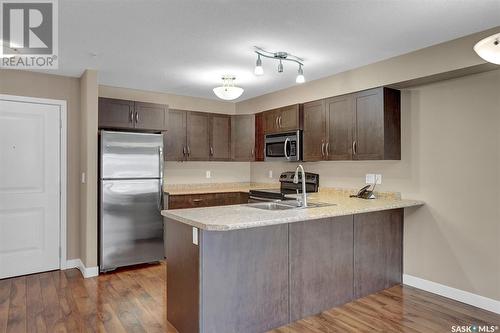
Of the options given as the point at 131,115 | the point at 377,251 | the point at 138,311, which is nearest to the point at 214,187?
the point at 131,115

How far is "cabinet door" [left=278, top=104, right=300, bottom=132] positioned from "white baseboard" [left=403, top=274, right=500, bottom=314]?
2222 mm

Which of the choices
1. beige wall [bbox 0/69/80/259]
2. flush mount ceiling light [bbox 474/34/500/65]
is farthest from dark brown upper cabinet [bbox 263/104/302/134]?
beige wall [bbox 0/69/80/259]

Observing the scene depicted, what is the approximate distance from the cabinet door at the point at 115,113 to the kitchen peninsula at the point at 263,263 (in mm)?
2125

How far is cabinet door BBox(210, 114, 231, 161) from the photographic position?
207 inches

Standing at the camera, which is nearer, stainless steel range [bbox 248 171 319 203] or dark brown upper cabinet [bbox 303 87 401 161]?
dark brown upper cabinet [bbox 303 87 401 161]

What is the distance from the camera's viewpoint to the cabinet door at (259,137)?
506cm

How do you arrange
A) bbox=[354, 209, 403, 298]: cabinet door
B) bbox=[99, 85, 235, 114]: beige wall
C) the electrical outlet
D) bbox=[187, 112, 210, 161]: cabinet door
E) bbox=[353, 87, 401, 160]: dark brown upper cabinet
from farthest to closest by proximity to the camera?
bbox=[187, 112, 210, 161]: cabinet door, bbox=[99, 85, 235, 114]: beige wall, the electrical outlet, bbox=[353, 87, 401, 160]: dark brown upper cabinet, bbox=[354, 209, 403, 298]: cabinet door

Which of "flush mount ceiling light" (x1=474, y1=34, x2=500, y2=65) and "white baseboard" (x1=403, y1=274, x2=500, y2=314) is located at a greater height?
"flush mount ceiling light" (x1=474, y1=34, x2=500, y2=65)

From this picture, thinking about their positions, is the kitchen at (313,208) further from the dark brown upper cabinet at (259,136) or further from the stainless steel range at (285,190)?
the dark brown upper cabinet at (259,136)

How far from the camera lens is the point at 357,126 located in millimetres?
3684

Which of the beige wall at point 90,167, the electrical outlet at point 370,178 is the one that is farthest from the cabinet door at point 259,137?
the beige wall at point 90,167

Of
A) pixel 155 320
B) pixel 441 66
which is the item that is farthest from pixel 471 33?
pixel 155 320

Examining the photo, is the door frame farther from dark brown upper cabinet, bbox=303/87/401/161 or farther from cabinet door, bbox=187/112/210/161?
dark brown upper cabinet, bbox=303/87/401/161

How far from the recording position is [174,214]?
8.27ft
